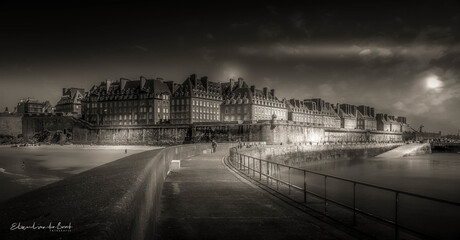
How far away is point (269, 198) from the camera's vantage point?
1540cm

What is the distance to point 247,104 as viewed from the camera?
120062 mm

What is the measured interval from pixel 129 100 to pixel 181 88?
21255mm

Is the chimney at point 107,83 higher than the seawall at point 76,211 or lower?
higher

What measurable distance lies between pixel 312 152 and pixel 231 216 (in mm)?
75980

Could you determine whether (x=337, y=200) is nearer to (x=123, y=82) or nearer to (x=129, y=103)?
(x=129, y=103)

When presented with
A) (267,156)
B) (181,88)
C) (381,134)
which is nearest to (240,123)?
(267,156)

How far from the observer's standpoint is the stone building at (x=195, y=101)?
4958 inches

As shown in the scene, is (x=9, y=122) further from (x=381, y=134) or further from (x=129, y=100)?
(x=381, y=134)

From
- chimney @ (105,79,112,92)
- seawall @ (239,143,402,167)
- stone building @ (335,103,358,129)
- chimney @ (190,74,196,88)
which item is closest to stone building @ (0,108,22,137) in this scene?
chimney @ (105,79,112,92)

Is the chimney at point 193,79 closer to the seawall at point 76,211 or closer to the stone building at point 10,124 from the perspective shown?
the stone building at point 10,124

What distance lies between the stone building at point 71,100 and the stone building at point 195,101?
189ft

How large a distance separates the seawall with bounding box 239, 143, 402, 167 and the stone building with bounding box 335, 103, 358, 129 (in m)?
50.1

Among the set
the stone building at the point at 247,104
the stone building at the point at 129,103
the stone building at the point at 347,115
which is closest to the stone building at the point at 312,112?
the stone building at the point at 347,115

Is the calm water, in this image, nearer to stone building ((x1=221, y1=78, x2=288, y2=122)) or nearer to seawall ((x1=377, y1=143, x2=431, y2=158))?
seawall ((x1=377, y1=143, x2=431, y2=158))
